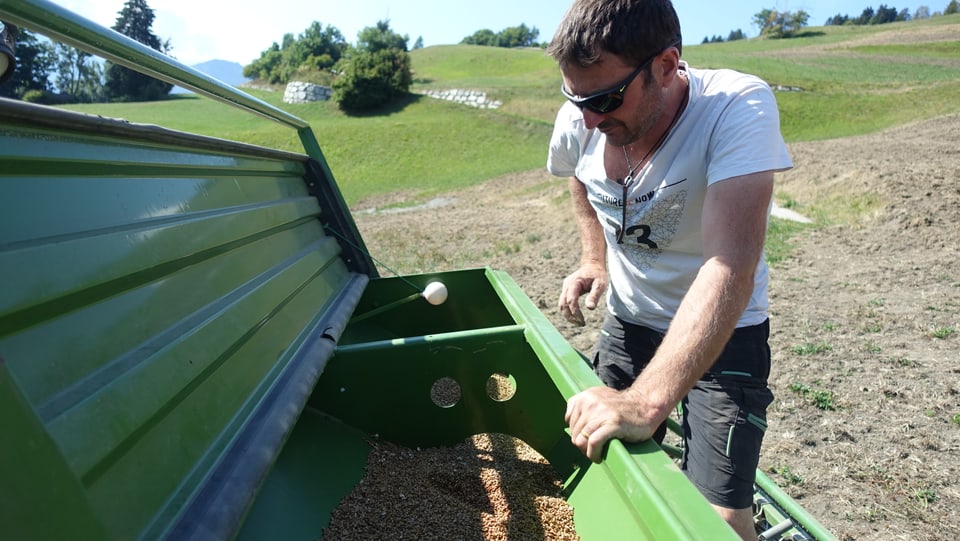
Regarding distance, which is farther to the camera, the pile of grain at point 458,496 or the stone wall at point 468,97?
the stone wall at point 468,97

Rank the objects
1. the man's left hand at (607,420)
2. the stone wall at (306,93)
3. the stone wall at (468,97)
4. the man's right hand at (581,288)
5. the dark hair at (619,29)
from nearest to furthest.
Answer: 1. the man's left hand at (607,420)
2. the dark hair at (619,29)
3. the man's right hand at (581,288)
4. the stone wall at (468,97)
5. the stone wall at (306,93)

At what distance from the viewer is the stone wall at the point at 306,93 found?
140ft

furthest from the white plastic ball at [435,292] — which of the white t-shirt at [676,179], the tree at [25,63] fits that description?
the tree at [25,63]

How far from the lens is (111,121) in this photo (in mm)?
1511

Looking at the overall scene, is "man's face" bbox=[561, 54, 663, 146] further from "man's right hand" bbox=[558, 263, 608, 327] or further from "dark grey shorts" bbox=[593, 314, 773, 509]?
"dark grey shorts" bbox=[593, 314, 773, 509]

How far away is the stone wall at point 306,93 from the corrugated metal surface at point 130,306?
43.7 m

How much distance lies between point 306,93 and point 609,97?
4481 centimetres

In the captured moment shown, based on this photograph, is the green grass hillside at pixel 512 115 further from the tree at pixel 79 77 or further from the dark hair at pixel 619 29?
the dark hair at pixel 619 29

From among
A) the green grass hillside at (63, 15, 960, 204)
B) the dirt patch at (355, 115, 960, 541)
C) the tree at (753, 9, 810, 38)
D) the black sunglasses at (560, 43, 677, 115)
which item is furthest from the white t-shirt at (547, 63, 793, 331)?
the tree at (753, 9, 810, 38)

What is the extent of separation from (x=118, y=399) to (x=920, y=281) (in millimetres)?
7781

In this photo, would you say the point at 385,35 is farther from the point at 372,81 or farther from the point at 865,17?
the point at 865,17

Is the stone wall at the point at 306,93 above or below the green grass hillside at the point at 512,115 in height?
above

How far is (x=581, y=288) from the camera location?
2660 millimetres

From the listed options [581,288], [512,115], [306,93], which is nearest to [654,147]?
[581,288]
